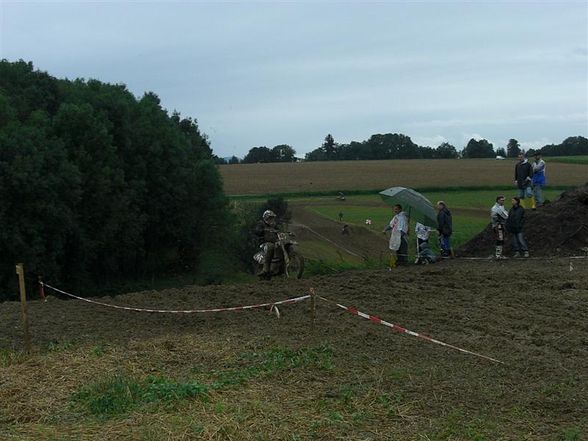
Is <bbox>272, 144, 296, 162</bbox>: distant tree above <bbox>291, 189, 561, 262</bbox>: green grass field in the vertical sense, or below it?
above

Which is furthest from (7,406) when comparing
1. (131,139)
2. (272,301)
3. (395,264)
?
(131,139)

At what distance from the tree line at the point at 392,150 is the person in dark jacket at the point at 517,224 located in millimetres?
91142

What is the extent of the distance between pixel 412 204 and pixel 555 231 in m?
5.46

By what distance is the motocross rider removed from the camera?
601 inches

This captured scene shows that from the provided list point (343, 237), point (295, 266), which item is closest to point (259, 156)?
point (343, 237)

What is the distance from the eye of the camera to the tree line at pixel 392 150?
359 feet

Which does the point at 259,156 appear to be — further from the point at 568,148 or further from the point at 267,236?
the point at 267,236

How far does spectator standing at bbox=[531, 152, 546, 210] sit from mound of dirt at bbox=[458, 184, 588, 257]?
0.78 m

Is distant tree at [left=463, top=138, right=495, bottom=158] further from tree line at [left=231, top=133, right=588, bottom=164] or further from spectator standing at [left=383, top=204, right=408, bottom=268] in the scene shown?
spectator standing at [left=383, top=204, right=408, bottom=268]

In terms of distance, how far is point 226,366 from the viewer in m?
8.51

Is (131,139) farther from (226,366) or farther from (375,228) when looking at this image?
(226,366)

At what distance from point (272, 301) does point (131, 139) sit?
86.7 feet

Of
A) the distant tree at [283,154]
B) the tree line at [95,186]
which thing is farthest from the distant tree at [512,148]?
the tree line at [95,186]

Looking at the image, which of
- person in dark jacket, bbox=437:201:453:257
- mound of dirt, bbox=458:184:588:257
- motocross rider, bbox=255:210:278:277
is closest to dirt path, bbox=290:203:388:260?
mound of dirt, bbox=458:184:588:257
